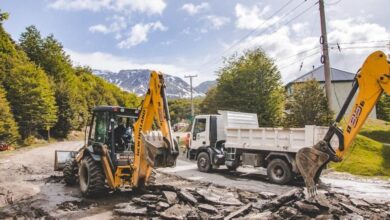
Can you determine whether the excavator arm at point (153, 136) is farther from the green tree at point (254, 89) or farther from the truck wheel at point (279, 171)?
the green tree at point (254, 89)

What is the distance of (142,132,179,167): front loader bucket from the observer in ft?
27.7

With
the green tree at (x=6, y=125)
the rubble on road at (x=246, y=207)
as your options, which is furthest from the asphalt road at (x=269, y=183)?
the green tree at (x=6, y=125)

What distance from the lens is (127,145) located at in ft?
33.8

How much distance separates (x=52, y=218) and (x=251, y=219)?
172 inches

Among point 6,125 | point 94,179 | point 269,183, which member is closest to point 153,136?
point 94,179

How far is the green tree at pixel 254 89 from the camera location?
27.7 metres

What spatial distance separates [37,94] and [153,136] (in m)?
28.0

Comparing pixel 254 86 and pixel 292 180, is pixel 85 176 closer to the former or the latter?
pixel 292 180

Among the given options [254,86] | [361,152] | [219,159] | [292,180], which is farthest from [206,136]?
[254,86]

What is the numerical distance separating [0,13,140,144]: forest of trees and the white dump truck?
40.2 feet

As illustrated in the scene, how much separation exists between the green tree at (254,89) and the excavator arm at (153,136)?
1950 cm

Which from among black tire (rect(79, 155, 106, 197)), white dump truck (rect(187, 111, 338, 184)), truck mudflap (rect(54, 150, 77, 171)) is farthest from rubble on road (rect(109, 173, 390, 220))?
truck mudflap (rect(54, 150, 77, 171))

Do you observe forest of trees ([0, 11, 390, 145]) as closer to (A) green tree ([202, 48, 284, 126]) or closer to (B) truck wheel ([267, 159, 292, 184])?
(A) green tree ([202, 48, 284, 126])

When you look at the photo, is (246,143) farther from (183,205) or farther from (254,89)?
(254,89)
